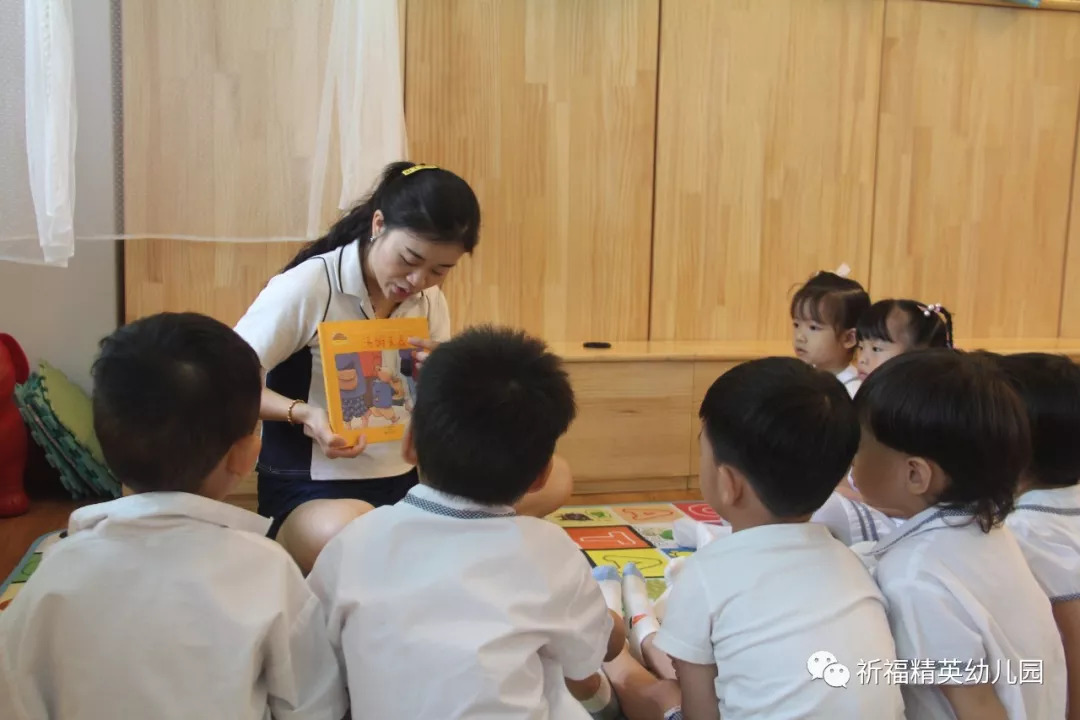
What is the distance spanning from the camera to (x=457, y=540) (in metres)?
0.94

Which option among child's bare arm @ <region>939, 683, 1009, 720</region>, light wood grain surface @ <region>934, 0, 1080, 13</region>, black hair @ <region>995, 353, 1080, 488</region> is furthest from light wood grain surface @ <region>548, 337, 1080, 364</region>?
child's bare arm @ <region>939, 683, 1009, 720</region>

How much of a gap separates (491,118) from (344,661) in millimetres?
2180

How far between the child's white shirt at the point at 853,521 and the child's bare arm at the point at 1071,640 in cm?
48

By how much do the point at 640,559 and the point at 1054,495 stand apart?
104 cm

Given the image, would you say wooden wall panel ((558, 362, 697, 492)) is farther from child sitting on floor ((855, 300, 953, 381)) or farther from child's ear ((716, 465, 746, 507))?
child's ear ((716, 465, 746, 507))

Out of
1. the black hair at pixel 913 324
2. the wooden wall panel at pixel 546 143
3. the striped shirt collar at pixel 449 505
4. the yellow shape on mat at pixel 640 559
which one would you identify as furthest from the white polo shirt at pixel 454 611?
the wooden wall panel at pixel 546 143

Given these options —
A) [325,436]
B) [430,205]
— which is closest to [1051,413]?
[430,205]

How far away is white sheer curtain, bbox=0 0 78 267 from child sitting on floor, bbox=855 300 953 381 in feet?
6.19

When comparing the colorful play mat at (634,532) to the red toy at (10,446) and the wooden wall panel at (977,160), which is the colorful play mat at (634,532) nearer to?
the wooden wall panel at (977,160)

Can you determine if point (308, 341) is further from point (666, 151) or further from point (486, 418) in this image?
point (666, 151)

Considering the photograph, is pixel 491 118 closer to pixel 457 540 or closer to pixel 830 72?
pixel 830 72

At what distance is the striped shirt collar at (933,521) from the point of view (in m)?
1.07

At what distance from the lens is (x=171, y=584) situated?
0.83m

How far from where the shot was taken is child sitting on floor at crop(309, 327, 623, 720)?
35.2 inches
